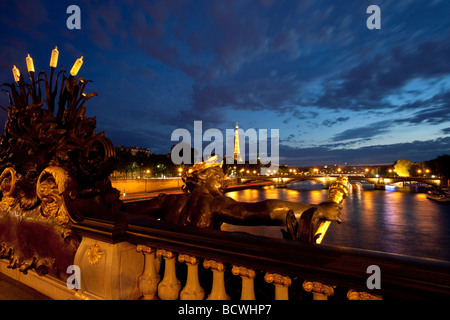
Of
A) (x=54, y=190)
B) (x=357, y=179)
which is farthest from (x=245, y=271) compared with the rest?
(x=357, y=179)

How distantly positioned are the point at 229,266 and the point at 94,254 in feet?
4.79

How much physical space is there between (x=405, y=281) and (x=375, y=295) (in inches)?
8.9

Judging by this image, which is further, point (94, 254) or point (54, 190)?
point (54, 190)

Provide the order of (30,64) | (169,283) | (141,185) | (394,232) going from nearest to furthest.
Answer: (169,283) → (30,64) → (394,232) → (141,185)

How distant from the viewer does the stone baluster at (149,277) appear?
2.54 meters

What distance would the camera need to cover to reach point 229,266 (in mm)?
2434

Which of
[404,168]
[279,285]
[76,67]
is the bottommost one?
[279,285]

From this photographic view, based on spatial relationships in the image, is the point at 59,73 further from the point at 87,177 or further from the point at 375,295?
the point at 375,295

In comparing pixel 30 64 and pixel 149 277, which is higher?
pixel 30 64

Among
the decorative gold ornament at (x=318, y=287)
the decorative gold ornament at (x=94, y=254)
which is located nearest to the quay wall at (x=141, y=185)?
the decorative gold ornament at (x=94, y=254)

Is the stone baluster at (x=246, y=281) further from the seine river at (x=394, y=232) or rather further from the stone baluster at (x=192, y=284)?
the seine river at (x=394, y=232)

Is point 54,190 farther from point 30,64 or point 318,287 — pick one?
point 318,287

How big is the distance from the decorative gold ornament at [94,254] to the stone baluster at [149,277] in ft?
1.39

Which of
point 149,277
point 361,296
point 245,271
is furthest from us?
point 149,277
